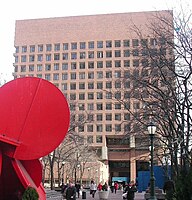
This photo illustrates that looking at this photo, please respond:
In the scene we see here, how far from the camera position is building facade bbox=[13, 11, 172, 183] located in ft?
297

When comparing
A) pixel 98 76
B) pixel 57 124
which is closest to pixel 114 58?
pixel 98 76

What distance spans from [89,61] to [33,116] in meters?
82.9

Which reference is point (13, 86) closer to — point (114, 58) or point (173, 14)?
point (173, 14)

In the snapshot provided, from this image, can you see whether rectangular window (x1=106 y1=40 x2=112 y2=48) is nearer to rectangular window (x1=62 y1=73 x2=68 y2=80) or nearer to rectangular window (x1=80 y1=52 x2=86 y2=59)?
rectangular window (x1=80 y1=52 x2=86 y2=59)

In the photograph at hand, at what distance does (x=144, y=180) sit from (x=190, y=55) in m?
37.4

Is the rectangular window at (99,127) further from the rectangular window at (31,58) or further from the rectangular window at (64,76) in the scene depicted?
the rectangular window at (31,58)

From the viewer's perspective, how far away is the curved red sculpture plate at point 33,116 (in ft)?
40.2

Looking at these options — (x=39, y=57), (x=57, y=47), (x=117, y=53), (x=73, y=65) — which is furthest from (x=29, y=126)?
(x=39, y=57)

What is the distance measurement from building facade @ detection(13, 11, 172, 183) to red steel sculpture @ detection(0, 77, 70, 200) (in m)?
75.7

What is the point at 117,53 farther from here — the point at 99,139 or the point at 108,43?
the point at 99,139

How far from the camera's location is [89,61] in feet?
311

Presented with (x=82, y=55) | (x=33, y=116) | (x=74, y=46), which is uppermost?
(x=74, y=46)

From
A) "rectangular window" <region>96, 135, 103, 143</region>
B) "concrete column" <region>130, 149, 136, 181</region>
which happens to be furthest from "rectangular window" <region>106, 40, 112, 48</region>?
"concrete column" <region>130, 149, 136, 181</region>

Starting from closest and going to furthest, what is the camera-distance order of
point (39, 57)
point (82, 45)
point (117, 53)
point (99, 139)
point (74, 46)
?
point (99, 139) < point (117, 53) < point (82, 45) < point (74, 46) < point (39, 57)
